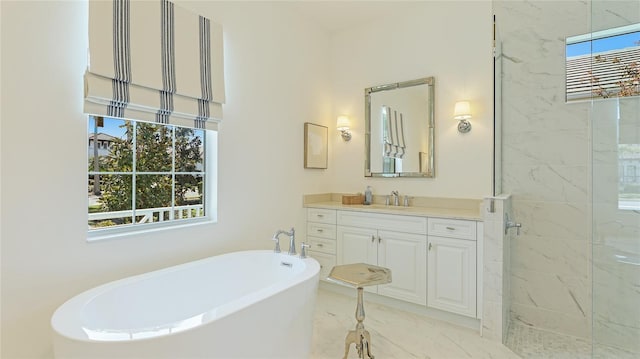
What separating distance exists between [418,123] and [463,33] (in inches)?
35.9

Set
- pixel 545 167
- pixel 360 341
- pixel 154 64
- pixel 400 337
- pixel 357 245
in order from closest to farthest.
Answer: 1. pixel 360 341
2. pixel 154 64
3. pixel 400 337
4. pixel 545 167
5. pixel 357 245

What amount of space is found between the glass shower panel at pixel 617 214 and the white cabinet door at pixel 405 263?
1150 mm

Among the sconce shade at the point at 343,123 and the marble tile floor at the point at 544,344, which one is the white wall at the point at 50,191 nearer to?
the sconce shade at the point at 343,123

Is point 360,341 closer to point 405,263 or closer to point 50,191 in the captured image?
point 405,263

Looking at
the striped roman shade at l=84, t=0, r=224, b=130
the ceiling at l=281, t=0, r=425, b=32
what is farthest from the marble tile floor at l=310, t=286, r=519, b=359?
the ceiling at l=281, t=0, r=425, b=32

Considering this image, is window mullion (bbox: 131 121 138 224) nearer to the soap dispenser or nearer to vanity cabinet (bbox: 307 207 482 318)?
vanity cabinet (bbox: 307 207 482 318)

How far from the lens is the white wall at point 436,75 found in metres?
3.02

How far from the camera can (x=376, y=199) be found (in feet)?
12.0

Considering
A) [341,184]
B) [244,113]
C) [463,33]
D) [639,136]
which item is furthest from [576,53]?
[244,113]

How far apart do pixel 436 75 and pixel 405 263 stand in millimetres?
1857

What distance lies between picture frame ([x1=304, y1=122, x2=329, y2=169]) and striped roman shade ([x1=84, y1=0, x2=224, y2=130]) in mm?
1203

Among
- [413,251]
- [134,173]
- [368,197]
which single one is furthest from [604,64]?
[134,173]

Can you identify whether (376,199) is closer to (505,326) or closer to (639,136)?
(505,326)

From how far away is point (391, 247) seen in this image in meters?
2.99
